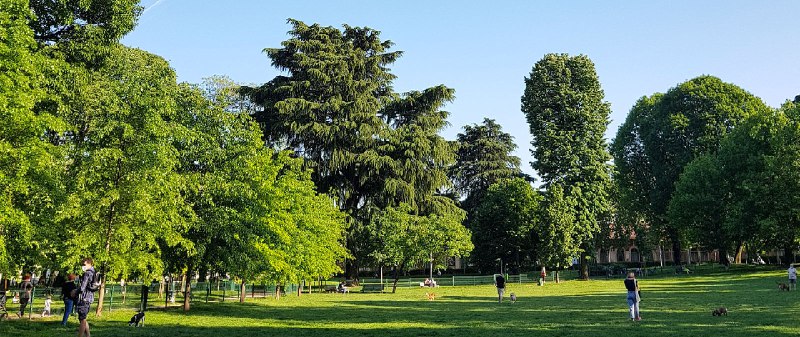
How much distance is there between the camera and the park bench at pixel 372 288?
157 ft

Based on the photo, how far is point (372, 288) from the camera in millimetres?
48812

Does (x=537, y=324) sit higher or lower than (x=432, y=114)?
A: lower

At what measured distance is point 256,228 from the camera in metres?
25.5

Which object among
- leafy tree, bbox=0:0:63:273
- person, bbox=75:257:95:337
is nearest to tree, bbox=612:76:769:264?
leafy tree, bbox=0:0:63:273

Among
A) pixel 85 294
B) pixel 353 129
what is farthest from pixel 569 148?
pixel 85 294

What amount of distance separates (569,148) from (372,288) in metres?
20.4

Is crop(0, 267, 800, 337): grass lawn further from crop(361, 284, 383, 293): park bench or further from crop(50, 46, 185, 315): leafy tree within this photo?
crop(361, 284, 383, 293): park bench

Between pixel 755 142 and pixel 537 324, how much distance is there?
40.3m

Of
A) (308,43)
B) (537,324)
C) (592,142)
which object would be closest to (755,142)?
(592,142)

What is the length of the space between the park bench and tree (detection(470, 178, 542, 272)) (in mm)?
16100

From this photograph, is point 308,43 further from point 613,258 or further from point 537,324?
point 613,258

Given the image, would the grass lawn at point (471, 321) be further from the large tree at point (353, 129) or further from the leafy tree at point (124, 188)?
the large tree at point (353, 129)

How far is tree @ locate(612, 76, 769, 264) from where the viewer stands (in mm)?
60625

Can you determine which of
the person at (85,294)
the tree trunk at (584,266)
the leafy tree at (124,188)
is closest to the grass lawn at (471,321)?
the leafy tree at (124,188)
